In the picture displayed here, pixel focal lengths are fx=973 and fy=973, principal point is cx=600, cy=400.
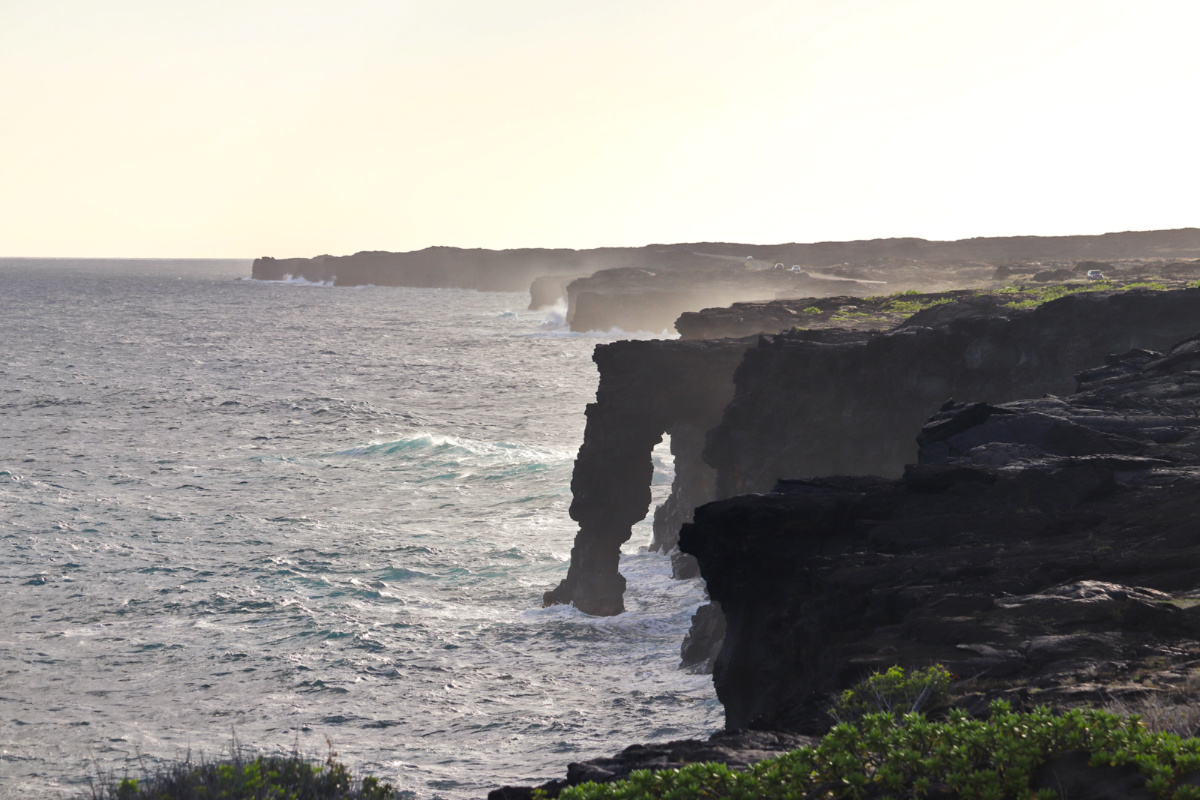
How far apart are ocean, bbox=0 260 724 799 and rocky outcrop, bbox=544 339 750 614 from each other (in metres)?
1.41

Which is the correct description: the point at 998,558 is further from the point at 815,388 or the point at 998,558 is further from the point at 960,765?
the point at 815,388

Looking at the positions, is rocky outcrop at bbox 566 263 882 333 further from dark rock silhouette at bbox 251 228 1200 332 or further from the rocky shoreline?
the rocky shoreline

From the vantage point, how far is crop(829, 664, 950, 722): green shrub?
9.88 meters

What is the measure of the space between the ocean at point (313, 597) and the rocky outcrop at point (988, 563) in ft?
24.1

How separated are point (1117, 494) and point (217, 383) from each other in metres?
80.0

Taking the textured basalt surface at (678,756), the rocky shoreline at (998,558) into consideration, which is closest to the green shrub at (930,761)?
the textured basalt surface at (678,756)

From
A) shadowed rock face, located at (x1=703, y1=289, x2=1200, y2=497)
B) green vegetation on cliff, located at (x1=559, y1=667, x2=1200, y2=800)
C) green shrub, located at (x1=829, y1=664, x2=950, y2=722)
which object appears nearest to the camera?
green vegetation on cliff, located at (x1=559, y1=667, x2=1200, y2=800)

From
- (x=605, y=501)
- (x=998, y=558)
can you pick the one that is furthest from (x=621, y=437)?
(x=998, y=558)

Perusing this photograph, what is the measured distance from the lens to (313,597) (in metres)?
33.4

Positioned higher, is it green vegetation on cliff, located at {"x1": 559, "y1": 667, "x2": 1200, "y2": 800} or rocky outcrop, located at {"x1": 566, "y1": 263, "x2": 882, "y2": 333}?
rocky outcrop, located at {"x1": 566, "y1": 263, "x2": 882, "y2": 333}

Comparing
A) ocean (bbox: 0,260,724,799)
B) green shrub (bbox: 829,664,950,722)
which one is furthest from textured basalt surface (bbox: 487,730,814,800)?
ocean (bbox: 0,260,724,799)

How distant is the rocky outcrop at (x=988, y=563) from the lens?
10727 mm

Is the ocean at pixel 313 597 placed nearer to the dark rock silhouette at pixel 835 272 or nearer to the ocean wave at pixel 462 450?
the ocean wave at pixel 462 450

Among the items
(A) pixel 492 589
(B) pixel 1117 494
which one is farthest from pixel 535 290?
(B) pixel 1117 494
